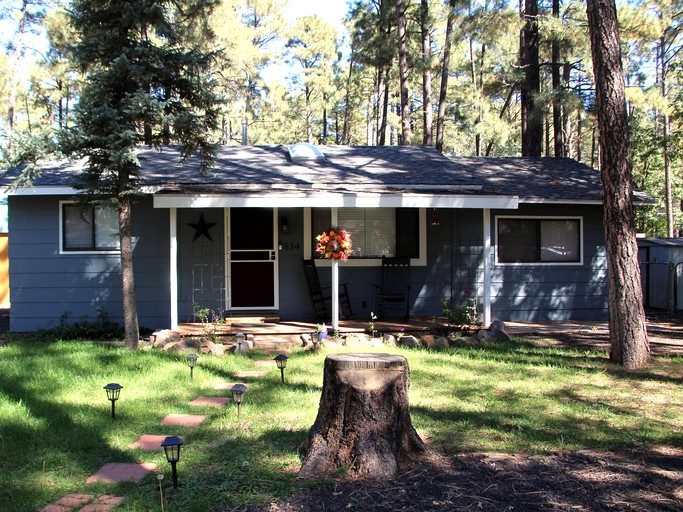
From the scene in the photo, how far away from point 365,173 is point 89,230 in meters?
4.59

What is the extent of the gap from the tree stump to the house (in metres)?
5.01

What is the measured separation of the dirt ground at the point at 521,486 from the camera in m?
3.03

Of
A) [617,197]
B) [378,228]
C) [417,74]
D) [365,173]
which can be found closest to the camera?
[617,197]

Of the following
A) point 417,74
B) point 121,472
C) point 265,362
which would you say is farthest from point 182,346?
point 417,74

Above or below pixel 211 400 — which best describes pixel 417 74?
above

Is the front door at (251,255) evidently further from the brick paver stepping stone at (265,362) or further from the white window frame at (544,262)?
the white window frame at (544,262)

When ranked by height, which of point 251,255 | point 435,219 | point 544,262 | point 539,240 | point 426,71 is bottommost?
point 544,262

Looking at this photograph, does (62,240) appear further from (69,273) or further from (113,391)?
(113,391)

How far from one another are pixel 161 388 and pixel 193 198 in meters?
3.33

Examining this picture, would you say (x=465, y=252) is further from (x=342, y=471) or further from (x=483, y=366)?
(x=342, y=471)

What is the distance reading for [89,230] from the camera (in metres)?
9.53

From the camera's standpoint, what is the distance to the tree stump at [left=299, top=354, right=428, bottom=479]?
349cm

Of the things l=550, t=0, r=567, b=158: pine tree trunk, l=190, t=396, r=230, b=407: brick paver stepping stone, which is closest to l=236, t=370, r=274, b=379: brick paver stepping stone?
l=190, t=396, r=230, b=407: brick paver stepping stone

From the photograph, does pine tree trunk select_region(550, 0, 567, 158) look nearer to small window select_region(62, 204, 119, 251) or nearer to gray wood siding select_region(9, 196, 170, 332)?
gray wood siding select_region(9, 196, 170, 332)
